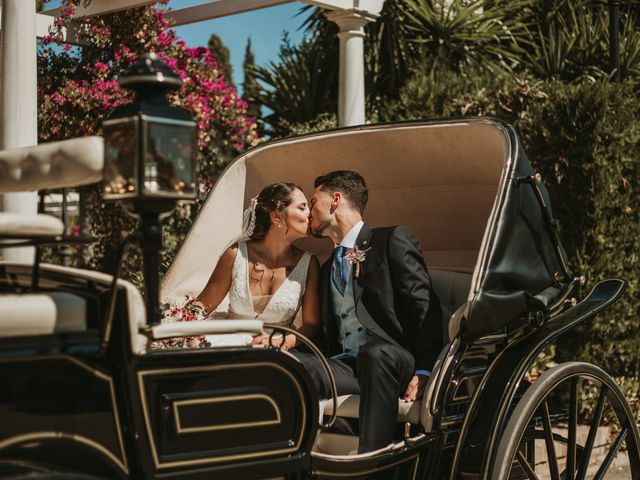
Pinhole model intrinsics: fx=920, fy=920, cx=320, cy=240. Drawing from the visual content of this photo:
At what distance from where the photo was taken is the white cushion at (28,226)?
6.90 feet

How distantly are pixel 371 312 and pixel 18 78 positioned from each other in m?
2.70

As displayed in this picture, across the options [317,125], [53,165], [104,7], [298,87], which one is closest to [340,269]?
[53,165]

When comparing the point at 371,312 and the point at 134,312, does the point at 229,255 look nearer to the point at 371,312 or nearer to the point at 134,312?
the point at 371,312

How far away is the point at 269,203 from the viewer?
404 centimetres

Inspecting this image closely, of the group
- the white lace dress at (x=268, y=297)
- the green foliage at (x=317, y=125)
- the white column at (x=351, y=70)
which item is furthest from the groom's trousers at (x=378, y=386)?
the green foliage at (x=317, y=125)

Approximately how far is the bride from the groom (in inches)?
4.8

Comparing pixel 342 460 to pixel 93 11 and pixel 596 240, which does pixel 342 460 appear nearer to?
pixel 596 240

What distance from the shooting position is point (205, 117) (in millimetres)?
7965

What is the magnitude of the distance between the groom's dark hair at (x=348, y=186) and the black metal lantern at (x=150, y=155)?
5.01ft

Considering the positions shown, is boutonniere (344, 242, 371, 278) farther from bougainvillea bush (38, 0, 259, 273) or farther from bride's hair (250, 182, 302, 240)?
bougainvillea bush (38, 0, 259, 273)

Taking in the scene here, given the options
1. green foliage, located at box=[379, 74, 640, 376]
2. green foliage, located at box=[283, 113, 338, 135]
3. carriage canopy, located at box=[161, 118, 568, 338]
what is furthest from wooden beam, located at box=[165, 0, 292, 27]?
carriage canopy, located at box=[161, 118, 568, 338]

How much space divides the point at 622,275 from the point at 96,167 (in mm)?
3997

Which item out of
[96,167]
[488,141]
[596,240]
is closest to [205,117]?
[596,240]

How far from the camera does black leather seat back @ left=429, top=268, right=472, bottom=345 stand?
3.88m
